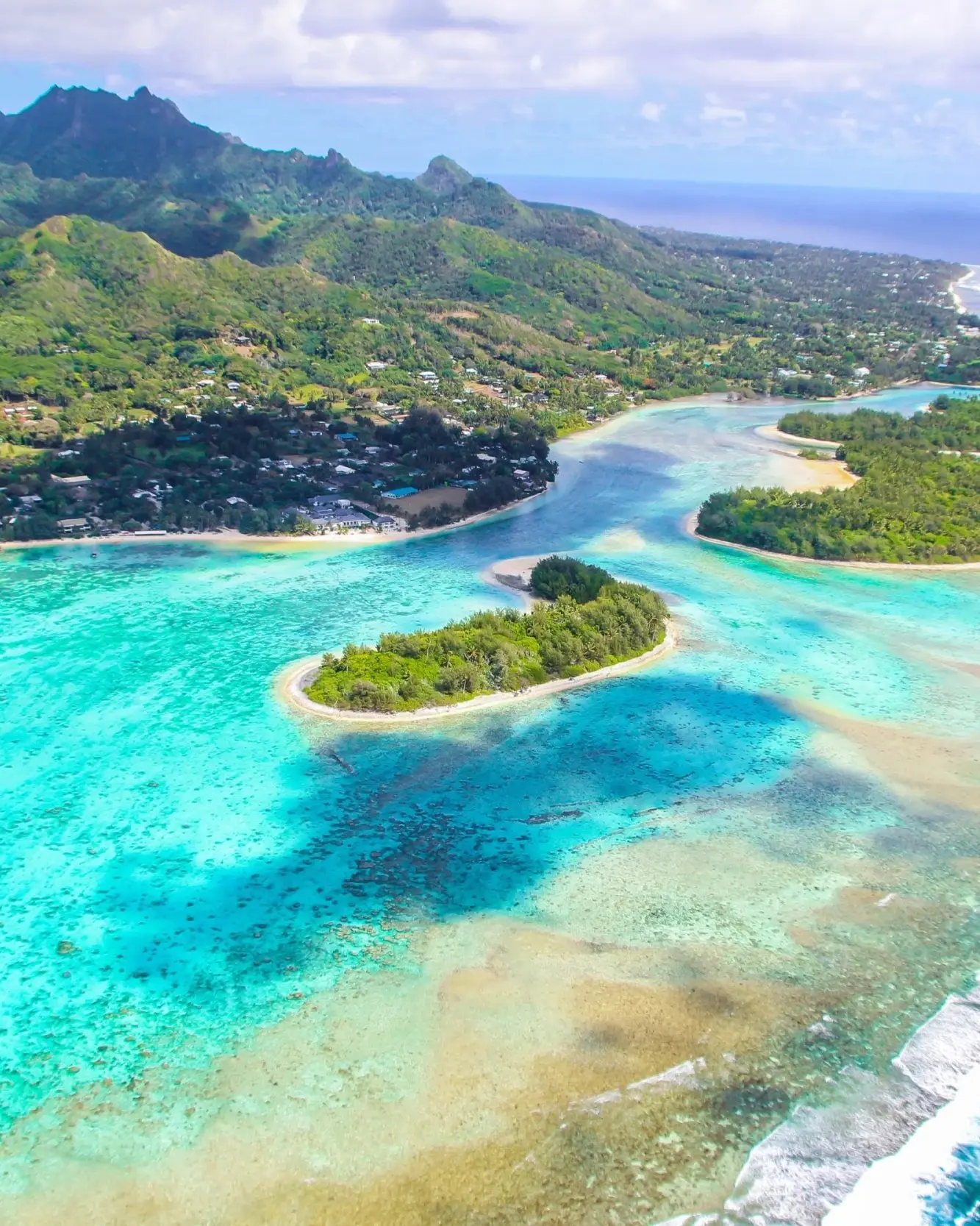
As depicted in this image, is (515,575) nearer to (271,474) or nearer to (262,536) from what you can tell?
(262,536)

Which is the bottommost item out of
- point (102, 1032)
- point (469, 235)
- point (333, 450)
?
point (102, 1032)

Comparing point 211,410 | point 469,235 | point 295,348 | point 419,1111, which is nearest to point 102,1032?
point 419,1111

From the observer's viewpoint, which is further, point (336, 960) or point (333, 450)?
point (333, 450)

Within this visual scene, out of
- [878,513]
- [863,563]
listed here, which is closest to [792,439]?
[878,513]

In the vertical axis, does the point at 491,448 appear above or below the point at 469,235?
below

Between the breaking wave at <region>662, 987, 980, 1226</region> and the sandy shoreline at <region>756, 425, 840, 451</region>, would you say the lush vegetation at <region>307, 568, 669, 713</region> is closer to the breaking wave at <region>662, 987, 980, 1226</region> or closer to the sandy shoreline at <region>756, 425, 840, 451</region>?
the breaking wave at <region>662, 987, 980, 1226</region>

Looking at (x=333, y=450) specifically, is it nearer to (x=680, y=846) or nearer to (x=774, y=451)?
(x=774, y=451)

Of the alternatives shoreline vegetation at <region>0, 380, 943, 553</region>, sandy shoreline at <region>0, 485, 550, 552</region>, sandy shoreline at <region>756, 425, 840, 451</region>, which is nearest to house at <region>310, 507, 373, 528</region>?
shoreline vegetation at <region>0, 380, 943, 553</region>
